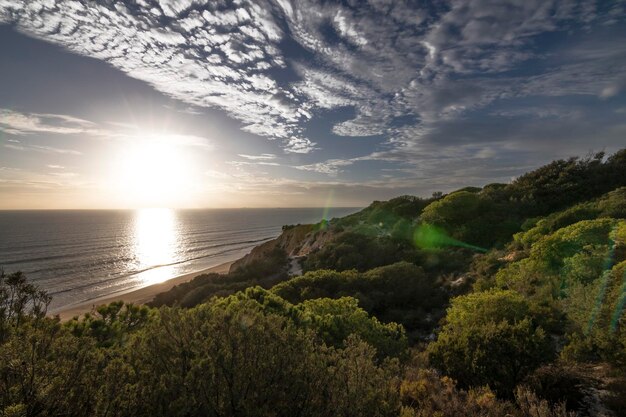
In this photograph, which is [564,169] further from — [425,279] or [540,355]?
[540,355]

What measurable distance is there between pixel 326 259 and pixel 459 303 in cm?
1967

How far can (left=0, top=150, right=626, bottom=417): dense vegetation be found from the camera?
5.02 meters

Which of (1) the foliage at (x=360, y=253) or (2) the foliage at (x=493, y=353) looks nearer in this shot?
(2) the foliage at (x=493, y=353)

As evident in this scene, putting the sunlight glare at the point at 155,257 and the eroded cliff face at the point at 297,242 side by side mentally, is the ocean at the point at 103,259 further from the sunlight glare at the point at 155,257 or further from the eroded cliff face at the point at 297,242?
the eroded cliff face at the point at 297,242

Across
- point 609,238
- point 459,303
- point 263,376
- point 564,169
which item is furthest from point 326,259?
point 564,169

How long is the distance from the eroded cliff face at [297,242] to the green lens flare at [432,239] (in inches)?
430

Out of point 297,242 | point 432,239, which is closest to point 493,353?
point 432,239

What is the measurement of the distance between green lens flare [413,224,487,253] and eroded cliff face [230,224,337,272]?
10930 mm

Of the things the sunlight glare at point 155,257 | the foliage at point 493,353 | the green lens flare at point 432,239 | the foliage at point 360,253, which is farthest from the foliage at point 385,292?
the sunlight glare at point 155,257

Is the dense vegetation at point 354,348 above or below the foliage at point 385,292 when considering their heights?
above

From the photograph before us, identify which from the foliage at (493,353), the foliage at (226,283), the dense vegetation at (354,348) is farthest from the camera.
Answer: the foliage at (226,283)

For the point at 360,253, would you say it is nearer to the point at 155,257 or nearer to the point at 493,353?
the point at 493,353

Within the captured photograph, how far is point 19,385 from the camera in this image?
4320 millimetres

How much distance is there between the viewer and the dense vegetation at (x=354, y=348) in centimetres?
502
